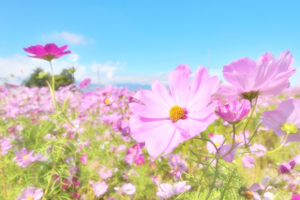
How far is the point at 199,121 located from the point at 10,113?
1880mm

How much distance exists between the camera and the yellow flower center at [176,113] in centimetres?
39

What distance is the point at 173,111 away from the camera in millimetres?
396

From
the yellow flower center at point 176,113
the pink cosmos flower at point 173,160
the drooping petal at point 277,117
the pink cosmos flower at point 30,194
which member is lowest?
the pink cosmos flower at point 173,160

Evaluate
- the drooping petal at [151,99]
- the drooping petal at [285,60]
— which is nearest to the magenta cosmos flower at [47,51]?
the drooping petal at [151,99]

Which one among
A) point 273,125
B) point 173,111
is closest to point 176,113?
point 173,111

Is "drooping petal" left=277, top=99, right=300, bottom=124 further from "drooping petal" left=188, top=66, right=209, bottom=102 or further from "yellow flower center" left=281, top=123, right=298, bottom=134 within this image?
"drooping petal" left=188, top=66, right=209, bottom=102

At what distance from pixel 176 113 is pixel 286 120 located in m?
0.24

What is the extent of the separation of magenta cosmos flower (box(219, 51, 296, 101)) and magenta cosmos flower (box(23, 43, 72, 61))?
0.52 metres

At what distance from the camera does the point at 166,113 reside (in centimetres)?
42

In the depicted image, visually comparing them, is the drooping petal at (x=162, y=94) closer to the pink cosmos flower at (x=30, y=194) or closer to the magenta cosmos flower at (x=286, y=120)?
the magenta cosmos flower at (x=286, y=120)

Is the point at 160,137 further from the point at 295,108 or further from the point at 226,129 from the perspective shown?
the point at 226,129

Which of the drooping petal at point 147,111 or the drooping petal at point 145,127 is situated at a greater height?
the drooping petal at point 147,111

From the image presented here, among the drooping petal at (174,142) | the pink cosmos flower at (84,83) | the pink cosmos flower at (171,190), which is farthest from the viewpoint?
the pink cosmos flower at (84,83)

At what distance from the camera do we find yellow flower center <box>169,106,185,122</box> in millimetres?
388
